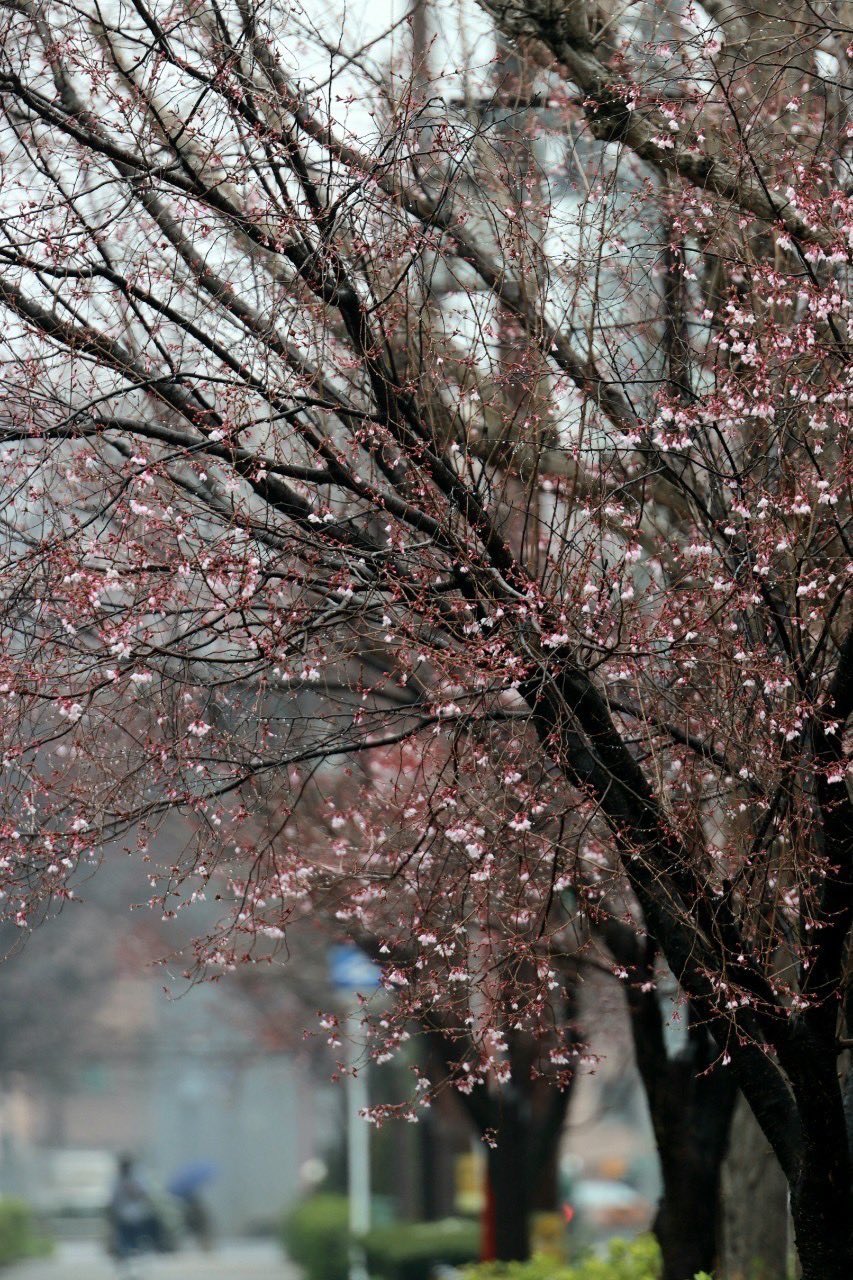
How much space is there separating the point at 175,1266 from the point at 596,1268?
62.9 feet

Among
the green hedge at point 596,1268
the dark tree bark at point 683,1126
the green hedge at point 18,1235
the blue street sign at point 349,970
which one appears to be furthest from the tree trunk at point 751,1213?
the green hedge at point 18,1235

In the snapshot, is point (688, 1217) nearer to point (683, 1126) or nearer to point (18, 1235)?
point (683, 1126)

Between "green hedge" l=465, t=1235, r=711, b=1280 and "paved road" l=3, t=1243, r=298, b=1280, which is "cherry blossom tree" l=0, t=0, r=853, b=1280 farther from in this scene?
"paved road" l=3, t=1243, r=298, b=1280

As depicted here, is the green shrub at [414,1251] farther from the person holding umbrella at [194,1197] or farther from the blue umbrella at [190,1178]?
the blue umbrella at [190,1178]

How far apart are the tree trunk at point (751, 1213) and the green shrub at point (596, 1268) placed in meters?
1.59

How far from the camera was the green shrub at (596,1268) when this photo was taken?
1397 centimetres

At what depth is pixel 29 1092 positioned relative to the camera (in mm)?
38562

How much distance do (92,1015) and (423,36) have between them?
32.5 meters

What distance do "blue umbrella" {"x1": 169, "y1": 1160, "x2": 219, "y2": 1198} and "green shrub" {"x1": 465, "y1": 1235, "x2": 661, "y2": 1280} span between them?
2037 cm

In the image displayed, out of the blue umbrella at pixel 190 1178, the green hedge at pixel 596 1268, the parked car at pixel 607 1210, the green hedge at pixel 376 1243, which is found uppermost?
the blue umbrella at pixel 190 1178

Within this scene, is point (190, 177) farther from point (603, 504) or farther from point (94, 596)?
point (603, 504)

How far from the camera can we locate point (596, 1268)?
14383 millimetres

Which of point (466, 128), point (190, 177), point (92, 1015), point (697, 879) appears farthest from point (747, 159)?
point (92, 1015)

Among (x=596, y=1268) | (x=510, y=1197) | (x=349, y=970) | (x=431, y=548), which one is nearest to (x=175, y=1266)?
(x=510, y=1197)
